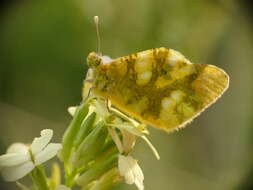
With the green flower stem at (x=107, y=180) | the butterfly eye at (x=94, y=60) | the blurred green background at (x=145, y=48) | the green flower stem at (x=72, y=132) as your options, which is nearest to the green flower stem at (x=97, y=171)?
the green flower stem at (x=107, y=180)

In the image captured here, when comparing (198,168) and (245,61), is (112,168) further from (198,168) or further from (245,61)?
(245,61)

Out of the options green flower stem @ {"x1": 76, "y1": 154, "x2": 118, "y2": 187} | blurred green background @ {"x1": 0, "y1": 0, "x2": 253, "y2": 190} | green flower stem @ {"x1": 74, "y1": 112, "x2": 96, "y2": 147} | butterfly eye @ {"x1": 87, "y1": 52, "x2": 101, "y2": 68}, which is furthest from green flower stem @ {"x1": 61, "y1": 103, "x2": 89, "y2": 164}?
blurred green background @ {"x1": 0, "y1": 0, "x2": 253, "y2": 190}

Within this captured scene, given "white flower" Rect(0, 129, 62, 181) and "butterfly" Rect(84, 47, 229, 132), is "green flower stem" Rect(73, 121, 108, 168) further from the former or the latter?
"butterfly" Rect(84, 47, 229, 132)

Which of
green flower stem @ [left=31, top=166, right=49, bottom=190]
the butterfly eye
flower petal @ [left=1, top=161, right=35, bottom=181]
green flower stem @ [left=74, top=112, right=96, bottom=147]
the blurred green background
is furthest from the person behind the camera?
the blurred green background

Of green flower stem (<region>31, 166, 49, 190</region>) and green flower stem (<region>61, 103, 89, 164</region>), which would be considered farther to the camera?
green flower stem (<region>61, 103, 89, 164</region>)

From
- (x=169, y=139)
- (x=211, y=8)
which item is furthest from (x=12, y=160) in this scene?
(x=211, y=8)

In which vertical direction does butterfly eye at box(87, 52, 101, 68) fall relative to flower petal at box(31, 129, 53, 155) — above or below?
above

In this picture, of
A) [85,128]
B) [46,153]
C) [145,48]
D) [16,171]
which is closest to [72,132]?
[85,128]
